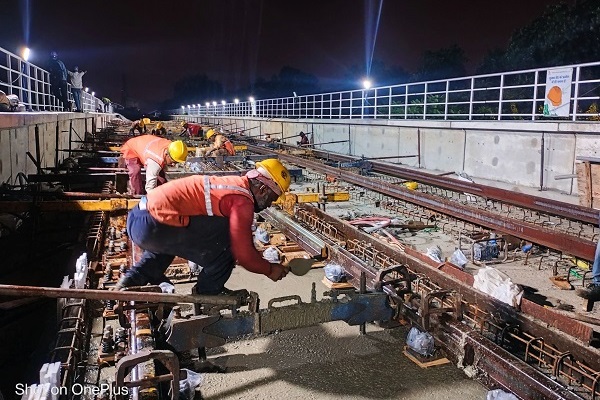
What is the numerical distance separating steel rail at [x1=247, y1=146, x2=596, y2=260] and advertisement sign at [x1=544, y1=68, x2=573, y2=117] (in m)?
4.74

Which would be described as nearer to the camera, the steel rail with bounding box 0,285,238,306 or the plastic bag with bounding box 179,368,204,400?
the steel rail with bounding box 0,285,238,306

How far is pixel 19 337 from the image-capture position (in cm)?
530

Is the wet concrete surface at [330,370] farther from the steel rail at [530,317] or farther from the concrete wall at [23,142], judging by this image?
the concrete wall at [23,142]

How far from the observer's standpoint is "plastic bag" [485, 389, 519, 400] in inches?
110

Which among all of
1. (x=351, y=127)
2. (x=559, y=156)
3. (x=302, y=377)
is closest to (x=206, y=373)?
(x=302, y=377)

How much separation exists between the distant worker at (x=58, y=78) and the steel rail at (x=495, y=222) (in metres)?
11.7

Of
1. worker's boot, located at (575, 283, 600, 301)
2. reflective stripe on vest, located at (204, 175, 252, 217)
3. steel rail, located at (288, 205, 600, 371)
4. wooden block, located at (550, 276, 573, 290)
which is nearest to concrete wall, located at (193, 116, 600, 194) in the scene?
wooden block, located at (550, 276, 573, 290)

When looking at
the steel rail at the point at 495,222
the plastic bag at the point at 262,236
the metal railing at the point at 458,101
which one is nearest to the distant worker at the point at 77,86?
the metal railing at the point at 458,101

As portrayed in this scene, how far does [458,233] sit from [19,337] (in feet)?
20.5

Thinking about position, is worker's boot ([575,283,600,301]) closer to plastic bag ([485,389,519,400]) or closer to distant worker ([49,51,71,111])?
plastic bag ([485,389,519,400])

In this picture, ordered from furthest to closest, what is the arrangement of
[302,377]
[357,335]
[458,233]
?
[458,233] < [357,335] < [302,377]

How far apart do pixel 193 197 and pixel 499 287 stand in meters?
2.69

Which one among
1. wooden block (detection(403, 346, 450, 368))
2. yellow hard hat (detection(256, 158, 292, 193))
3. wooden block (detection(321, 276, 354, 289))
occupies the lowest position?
wooden block (detection(403, 346, 450, 368))

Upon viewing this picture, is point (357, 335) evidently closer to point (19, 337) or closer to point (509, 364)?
point (509, 364)
